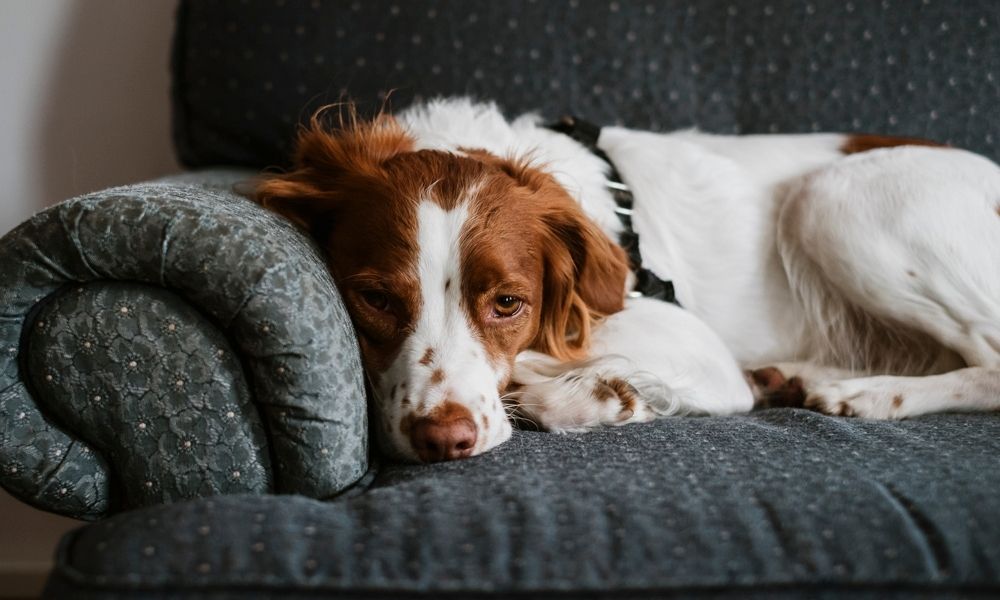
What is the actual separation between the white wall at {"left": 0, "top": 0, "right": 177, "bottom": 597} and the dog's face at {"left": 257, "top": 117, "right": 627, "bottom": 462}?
1.12 meters

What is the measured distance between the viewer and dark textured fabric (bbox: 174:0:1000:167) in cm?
223

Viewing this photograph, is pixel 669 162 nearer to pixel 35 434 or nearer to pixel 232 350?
pixel 232 350

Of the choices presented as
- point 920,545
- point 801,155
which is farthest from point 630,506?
point 801,155

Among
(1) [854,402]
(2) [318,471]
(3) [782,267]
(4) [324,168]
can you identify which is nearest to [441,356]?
(2) [318,471]

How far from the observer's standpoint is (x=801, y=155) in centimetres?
214

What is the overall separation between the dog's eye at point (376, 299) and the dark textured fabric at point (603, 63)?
0.91 m

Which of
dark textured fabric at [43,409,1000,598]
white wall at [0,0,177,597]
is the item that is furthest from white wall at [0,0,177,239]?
dark textured fabric at [43,409,1000,598]

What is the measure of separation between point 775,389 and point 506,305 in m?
0.78

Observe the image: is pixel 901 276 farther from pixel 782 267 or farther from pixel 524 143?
pixel 524 143

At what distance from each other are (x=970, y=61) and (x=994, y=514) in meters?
1.67

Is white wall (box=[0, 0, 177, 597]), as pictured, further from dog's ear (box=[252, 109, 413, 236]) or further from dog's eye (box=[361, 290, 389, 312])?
dog's eye (box=[361, 290, 389, 312])

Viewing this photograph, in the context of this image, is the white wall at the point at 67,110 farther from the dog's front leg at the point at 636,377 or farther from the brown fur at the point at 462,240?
the dog's front leg at the point at 636,377

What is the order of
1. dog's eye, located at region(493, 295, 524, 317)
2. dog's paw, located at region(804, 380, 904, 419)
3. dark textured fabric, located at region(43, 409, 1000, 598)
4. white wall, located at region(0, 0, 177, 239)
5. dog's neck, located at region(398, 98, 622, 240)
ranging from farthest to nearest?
white wall, located at region(0, 0, 177, 239), dog's neck, located at region(398, 98, 622, 240), dog's paw, located at region(804, 380, 904, 419), dog's eye, located at region(493, 295, 524, 317), dark textured fabric, located at region(43, 409, 1000, 598)

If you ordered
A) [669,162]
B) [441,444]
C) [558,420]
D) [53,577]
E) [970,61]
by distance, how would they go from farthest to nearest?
[970,61]
[669,162]
[558,420]
[441,444]
[53,577]
